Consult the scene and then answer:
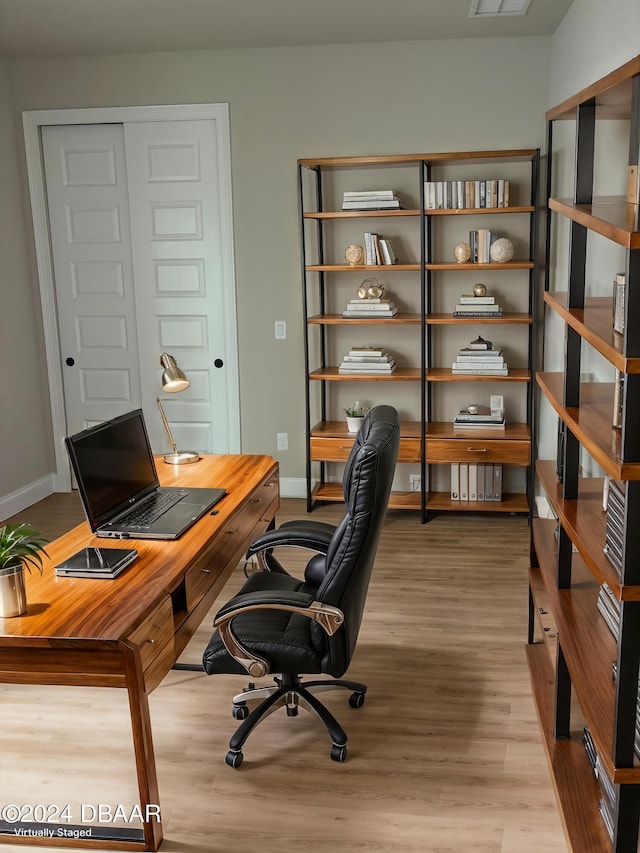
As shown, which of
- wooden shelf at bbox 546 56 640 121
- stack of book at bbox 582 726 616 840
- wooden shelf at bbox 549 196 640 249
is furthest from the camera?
stack of book at bbox 582 726 616 840

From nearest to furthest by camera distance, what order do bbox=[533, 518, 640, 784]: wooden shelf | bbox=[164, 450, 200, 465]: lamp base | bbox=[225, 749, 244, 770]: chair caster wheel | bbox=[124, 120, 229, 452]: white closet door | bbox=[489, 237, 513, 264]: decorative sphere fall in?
bbox=[533, 518, 640, 784]: wooden shelf, bbox=[225, 749, 244, 770]: chair caster wheel, bbox=[164, 450, 200, 465]: lamp base, bbox=[489, 237, 513, 264]: decorative sphere, bbox=[124, 120, 229, 452]: white closet door

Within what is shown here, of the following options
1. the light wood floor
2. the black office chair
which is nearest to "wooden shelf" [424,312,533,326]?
the light wood floor

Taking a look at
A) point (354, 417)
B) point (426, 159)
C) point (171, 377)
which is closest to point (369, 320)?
point (354, 417)

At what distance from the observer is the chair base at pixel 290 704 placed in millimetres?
2670

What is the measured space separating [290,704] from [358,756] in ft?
0.97

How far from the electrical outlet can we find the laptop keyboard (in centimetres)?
233

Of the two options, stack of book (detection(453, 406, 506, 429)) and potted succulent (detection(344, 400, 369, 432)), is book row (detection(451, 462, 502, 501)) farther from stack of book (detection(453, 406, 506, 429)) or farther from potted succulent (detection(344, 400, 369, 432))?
potted succulent (detection(344, 400, 369, 432))

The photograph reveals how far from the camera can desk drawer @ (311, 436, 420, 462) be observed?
4.89 m

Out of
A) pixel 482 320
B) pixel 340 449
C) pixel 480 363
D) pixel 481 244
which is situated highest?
pixel 481 244

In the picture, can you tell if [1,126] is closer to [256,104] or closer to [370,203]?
[256,104]

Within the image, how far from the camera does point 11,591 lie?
2.23 metres

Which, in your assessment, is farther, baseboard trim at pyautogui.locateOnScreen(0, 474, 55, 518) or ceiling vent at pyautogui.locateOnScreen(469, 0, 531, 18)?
baseboard trim at pyautogui.locateOnScreen(0, 474, 55, 518)

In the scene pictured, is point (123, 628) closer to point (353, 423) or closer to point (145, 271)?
point (353, 423)

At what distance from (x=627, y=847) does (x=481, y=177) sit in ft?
12.6
